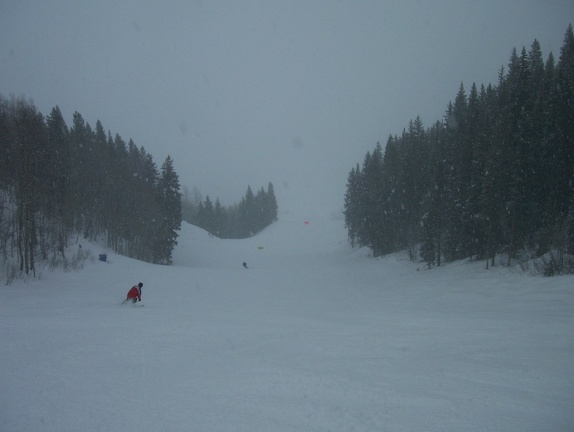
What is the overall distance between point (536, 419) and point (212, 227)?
4043 inches

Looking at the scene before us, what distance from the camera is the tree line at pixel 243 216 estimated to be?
338ft

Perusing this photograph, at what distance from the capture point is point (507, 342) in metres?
8.38

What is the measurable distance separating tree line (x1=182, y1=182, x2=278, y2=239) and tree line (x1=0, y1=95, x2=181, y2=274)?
38.9 meters

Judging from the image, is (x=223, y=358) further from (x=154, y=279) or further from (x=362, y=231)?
(x=362, y=231)

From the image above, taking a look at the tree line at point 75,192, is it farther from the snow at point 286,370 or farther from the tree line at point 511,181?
the tree line at point 511,181

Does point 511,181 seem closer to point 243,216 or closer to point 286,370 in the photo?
point 286,370

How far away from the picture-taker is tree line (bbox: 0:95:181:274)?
81.1 feet

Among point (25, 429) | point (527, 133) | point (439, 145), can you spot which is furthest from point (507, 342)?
point (439, 145)

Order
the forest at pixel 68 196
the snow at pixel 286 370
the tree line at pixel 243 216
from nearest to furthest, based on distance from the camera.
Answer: the snow at pixel 286 370 < the forest at pixel 68 196 < the tree line at pixel 243 216

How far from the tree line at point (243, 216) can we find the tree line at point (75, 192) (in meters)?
38.9

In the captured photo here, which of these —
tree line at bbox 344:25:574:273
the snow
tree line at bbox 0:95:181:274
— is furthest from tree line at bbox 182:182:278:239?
the snow

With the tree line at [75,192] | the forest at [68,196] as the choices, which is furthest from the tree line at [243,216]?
the tree line at [75,192]

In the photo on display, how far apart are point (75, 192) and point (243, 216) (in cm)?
7275

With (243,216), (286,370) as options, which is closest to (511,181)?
(286,370)
